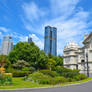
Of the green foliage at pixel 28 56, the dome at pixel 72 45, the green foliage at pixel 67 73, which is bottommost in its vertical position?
the green foliage at pixel 67 73

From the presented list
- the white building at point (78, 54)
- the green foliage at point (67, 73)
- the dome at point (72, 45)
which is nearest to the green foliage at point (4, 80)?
the green foliage at point (67, 73)

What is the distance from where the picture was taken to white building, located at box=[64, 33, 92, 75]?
5549 cm

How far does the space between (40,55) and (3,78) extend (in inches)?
1291

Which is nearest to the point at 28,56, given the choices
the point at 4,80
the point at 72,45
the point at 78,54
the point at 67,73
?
the point at 67,73

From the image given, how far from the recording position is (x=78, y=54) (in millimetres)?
62406

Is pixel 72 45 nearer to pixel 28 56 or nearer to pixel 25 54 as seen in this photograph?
pixel 28 56

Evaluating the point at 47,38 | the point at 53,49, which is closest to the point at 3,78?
the point at 53,49

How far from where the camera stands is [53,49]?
607ft

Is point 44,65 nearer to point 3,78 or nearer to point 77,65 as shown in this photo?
point 77,65

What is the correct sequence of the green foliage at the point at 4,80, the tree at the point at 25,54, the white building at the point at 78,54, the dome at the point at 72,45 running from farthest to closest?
the dome at the point at 72,45 < the white building at the point at 78,54 < the tree at the point at 25,54 < the green foliage at the point at 4,80

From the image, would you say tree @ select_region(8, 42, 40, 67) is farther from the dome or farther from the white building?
the dome

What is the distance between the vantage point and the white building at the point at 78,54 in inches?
2185

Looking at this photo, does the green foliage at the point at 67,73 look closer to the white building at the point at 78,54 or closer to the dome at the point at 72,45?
the white building at the point at 78,54

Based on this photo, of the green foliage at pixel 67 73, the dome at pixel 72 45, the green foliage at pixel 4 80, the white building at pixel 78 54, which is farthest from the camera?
the dome at pixel 72 45
